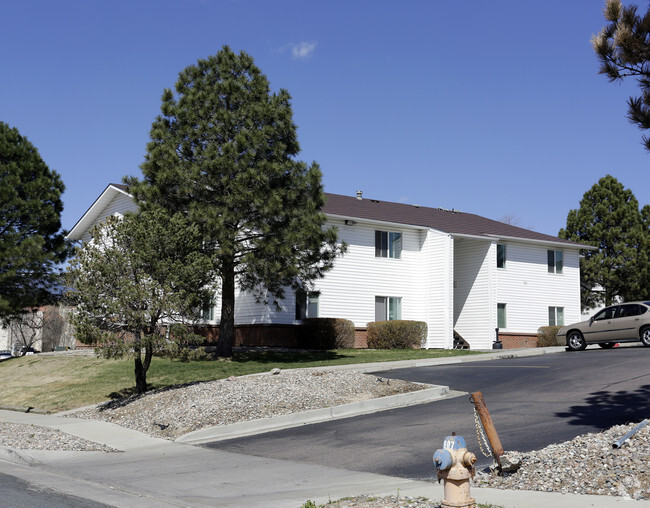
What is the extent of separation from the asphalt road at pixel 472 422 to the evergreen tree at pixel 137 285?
4.49 metres

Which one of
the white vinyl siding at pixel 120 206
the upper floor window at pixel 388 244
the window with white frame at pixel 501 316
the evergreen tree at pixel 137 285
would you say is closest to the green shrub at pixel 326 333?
the upper floor window at pixel 388 244

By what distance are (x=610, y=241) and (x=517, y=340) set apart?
517 inches

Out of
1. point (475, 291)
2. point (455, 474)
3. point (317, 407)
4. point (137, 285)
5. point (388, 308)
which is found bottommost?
point (317, 407)

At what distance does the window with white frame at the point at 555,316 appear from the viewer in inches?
1447

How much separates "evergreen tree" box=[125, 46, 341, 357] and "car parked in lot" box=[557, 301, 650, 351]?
32.7 feet

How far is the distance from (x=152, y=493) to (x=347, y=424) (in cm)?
541

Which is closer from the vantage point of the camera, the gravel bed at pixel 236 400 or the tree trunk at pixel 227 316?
the gravel bed at pixel 236 400

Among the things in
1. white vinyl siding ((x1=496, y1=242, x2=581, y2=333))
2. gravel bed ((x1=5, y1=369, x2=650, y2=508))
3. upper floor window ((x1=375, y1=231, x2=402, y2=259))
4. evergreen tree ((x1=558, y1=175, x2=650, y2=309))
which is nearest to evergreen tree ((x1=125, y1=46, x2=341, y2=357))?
gravel bed ((x1=5, y1=369, x2=650, y2=508))

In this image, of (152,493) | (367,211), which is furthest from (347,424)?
(367,211)

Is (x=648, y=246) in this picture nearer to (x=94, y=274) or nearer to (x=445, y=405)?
(x=445, y=405)

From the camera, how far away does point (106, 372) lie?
22.5 metres

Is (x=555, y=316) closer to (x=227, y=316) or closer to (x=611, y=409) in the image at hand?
(x=227, y=316)

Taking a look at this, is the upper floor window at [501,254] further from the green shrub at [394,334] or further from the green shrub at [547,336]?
the green shrub at [394,334]

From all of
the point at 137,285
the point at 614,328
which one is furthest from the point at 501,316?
the point at 137,285
